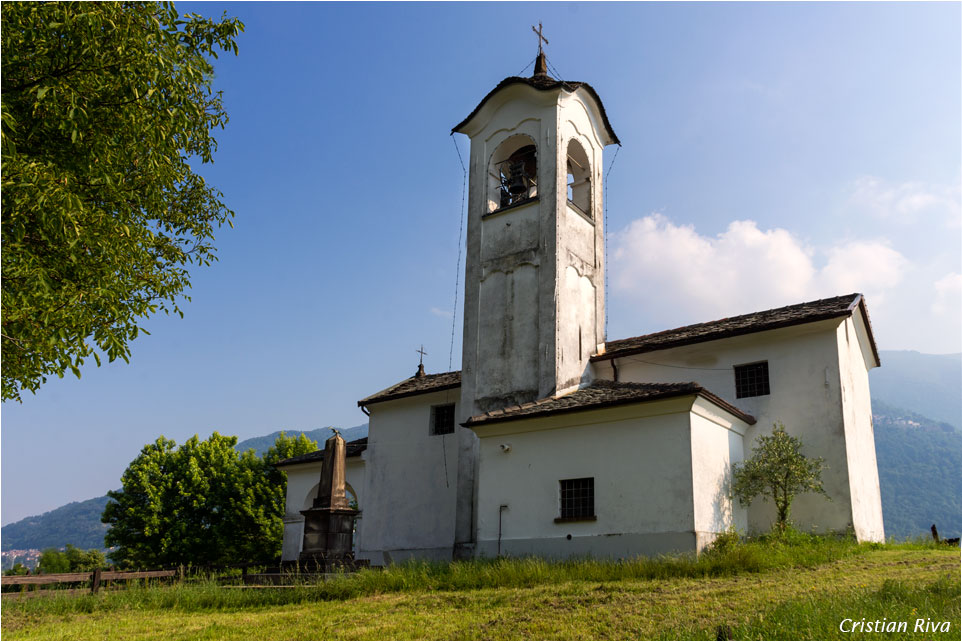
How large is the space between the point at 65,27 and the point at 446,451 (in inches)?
700

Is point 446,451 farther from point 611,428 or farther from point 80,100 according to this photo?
point 80,100

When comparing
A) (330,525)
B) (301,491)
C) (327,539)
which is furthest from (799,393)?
(301,491)

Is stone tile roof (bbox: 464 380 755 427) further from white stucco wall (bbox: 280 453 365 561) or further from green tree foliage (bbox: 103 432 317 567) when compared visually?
green tree foliage (bbox: 103 432 317 567)

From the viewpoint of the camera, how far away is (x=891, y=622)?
313 inches

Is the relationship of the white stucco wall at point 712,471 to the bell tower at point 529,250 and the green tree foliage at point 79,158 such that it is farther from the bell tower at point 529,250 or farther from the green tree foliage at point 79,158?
the green tree foliage at point 79,158

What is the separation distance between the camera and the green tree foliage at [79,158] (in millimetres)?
7590

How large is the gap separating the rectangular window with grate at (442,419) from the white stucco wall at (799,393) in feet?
24.9

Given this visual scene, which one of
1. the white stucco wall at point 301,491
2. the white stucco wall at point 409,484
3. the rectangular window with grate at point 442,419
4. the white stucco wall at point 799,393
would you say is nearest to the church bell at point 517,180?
the white stucco wall at point 409,484

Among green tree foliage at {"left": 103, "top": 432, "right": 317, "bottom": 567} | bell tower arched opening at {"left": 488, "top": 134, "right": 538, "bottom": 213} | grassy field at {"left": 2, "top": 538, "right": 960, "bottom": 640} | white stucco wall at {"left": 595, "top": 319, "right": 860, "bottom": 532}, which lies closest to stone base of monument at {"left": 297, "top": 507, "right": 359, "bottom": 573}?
grassy field at {"left": 2, "top": 538, "right": 960, "bottom": 640}

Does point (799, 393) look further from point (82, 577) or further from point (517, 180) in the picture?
point (82, 577)

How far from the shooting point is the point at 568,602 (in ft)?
36.6

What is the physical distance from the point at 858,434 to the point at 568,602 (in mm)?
11862

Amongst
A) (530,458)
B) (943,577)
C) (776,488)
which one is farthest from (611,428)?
(943,577)

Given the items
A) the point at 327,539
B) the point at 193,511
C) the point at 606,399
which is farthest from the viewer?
the point at 193,511
